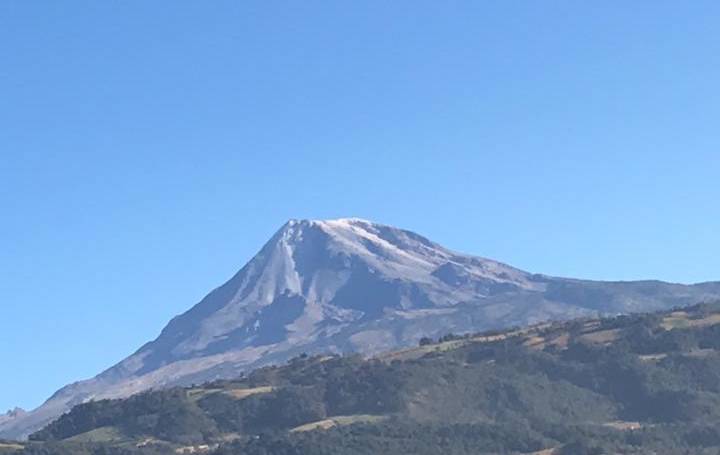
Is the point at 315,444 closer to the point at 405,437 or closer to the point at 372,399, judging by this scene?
the point at 405,437

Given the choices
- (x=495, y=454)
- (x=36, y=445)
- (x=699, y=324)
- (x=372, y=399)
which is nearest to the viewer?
(x=495, y=454)

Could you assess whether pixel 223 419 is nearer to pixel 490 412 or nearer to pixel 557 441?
pixel 490 412

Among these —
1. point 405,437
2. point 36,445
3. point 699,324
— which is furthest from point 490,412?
point 36,445

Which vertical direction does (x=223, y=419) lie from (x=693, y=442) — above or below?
above

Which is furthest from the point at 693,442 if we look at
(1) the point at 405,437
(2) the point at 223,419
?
(2) the point at 223,419

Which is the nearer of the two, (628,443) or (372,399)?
(628,443)

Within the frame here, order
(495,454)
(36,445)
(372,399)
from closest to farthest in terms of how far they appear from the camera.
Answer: (495,454)
(36,445)
(372,399)

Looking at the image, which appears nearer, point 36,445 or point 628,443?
point 628,443
